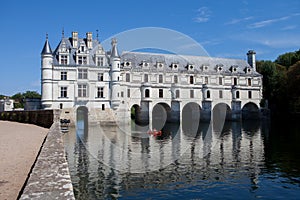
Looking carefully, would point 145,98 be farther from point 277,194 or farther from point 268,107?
point 277,194

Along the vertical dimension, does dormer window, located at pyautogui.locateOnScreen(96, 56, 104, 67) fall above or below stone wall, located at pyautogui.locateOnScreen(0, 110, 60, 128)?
above

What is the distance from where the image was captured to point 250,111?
188ft

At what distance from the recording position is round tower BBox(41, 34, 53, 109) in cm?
3928

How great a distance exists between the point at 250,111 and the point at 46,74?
132 feet

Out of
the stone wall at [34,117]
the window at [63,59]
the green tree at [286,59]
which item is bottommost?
the stone wall at [34,117]

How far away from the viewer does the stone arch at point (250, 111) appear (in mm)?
56469

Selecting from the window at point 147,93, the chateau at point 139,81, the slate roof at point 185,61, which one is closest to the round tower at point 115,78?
the chateau at point 139,81

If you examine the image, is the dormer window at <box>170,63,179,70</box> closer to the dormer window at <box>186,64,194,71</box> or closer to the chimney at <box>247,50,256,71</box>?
the dormer window at <box>186,64,194,71</box>

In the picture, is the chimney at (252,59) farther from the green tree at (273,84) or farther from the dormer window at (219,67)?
the dormer window at (219,67)

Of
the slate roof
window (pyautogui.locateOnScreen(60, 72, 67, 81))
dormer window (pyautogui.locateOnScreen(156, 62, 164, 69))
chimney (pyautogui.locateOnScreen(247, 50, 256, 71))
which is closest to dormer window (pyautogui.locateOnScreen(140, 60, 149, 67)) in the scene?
the slate roof

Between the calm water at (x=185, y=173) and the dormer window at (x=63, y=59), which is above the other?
the dormer window at (x=63, y=59)

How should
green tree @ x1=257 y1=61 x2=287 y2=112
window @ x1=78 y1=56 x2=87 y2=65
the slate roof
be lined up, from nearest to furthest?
window @ x1=78 y1=56 x2=87 y2=65 < the slate roof < green tree @ x1=257 y1=61 x2=287 y2=112

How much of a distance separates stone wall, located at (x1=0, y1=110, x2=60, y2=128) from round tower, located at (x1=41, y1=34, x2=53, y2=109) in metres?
3.71

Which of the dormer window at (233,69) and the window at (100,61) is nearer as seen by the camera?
the window at (100,61)
